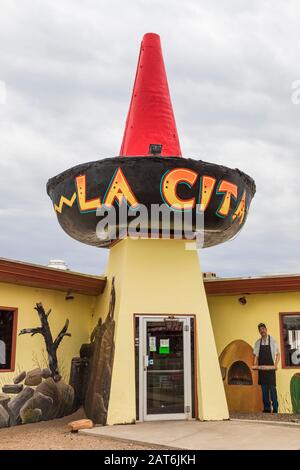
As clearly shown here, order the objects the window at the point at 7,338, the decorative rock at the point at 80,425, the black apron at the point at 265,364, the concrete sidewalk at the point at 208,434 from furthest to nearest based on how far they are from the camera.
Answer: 1. the black apron at the point at 265,364
2. the window at the point at 7,338
3. the decorative rock at the point at 80,425
4. the concrete sidewalk at the point at 208,434

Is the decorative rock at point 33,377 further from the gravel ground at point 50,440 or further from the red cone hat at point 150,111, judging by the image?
the red cone hat at point 150,111

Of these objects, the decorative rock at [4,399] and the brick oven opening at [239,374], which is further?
the brick oven opening at [239,374]

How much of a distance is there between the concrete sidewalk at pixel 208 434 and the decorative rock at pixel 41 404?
1731 millimetres

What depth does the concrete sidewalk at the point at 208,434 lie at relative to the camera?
7.20 meters

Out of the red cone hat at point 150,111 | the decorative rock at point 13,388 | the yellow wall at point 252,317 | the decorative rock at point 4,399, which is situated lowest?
the decorative rock at point 4,399

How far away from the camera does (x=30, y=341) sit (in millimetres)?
9922

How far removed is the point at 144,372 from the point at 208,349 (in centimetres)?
137

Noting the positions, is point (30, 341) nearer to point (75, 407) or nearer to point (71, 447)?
point (75, 407)

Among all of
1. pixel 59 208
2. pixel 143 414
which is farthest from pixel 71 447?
pixel 59 208

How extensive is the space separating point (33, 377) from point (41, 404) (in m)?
0.57

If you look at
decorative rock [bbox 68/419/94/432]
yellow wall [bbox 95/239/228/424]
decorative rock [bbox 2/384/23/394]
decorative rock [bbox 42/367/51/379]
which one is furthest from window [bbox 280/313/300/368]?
decorative rock [bbox 2/384/23/394]

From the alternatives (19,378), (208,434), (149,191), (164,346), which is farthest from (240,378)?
(149,191)

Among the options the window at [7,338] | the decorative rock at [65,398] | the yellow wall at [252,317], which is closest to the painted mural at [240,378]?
the yellow wall at [252,317]
